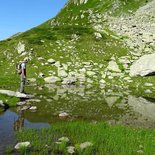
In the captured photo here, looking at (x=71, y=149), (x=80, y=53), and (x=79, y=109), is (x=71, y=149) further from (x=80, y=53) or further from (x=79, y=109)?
(x=80, y=53)

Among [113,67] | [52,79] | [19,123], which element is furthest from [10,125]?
[113,67]

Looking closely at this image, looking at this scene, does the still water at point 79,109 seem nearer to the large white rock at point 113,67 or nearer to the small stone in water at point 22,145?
the small stone in water at point 22,145

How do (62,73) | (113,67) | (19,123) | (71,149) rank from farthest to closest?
(113,67)
(62,73)
(19,123)
(71,149)

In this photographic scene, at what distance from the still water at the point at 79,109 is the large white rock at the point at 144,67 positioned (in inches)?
273

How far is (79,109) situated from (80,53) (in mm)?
26842

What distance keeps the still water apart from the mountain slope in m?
6.55

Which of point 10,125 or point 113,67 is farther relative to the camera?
point 113,67

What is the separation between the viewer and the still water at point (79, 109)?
21688 mm

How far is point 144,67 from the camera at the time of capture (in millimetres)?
45906

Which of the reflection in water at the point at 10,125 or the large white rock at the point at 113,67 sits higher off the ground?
the large white rock at the point at 113,67

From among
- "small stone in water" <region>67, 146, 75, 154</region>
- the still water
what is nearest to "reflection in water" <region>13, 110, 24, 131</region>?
the still water

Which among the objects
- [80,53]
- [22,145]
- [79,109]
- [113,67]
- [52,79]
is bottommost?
[22,145]

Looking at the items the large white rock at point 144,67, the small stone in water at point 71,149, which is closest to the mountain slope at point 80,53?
the large white rock at point 144,67

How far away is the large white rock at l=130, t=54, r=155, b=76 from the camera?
45.3 meters
